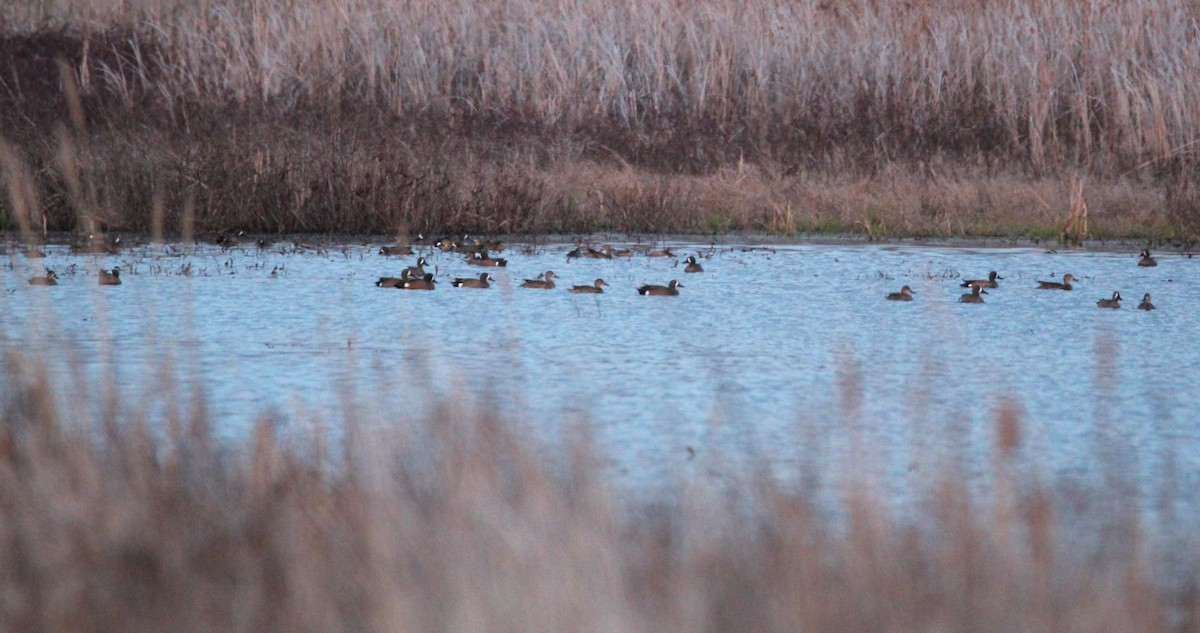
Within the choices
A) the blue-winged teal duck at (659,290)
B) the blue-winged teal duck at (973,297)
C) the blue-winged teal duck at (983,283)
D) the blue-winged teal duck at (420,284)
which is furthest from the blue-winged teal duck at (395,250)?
the blue-winged teal duck at (973,297)

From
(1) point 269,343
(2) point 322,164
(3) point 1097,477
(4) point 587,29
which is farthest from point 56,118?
(3) point 1097,477

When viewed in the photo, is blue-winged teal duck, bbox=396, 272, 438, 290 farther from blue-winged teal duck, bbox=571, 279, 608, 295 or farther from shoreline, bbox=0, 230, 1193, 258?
shoreline, bbox=0, 230, 1193, 258

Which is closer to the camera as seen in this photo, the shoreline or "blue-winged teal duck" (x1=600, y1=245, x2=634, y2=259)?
"blue-winged teal duck" (x1=600, y1=245, x2=634, y2=259)

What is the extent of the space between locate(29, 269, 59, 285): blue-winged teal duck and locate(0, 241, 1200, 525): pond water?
8 centimetres

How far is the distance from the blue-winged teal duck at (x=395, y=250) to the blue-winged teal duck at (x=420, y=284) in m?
1.92

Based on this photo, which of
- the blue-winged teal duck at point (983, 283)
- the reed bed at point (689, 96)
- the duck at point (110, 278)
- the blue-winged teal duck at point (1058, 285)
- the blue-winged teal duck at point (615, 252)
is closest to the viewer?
the duck at point (110, 278)

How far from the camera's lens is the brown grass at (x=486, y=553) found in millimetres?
3592

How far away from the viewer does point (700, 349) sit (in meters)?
8.55

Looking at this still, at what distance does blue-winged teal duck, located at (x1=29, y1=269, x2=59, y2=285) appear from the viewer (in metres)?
9.74

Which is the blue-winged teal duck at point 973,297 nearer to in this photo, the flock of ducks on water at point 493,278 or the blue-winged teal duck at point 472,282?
the flock of ducks on water at point 493,278

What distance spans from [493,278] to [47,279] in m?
2.82

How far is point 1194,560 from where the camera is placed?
472cm

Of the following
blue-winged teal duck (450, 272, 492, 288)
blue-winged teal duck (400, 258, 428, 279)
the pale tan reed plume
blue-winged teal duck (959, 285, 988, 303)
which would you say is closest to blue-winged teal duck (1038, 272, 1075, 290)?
blue-winged teal duck (959, 285, 988, 303)

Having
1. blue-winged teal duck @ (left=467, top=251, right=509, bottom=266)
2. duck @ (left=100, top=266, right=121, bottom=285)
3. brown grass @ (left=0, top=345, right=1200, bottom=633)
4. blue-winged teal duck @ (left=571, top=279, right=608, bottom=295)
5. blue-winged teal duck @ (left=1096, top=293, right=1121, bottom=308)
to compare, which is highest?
blue-winged teal duck @ (left=467, top=251, right=509, bottom=266)
